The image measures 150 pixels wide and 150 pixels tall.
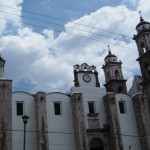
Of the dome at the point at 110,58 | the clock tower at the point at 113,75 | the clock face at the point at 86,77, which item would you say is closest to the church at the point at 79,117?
the clock face at the point at 86,77

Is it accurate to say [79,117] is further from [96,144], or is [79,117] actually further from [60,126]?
[96,144]

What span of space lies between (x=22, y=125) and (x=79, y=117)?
6.42 meters

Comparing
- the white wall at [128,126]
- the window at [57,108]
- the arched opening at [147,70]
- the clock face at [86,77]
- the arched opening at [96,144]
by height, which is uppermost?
the arched opening at [147,70]

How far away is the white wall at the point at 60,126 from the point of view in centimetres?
3462

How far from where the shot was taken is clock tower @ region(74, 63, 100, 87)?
40.4 metres

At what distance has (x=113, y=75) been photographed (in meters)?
51.8

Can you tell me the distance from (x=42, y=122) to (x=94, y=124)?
6.96 meters

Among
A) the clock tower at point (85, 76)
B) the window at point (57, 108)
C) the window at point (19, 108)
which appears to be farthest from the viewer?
the clock tower at point (85, 76)

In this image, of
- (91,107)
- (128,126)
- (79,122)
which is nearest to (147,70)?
(128,126)

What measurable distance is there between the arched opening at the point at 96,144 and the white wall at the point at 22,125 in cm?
721

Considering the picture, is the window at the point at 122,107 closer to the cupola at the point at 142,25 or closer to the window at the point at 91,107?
the window at the point at 91,107

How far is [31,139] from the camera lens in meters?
33.7

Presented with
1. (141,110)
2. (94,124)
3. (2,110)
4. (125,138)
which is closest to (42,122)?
(2,110)

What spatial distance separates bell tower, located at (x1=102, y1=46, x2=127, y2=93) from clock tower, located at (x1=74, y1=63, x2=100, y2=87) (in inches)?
366
